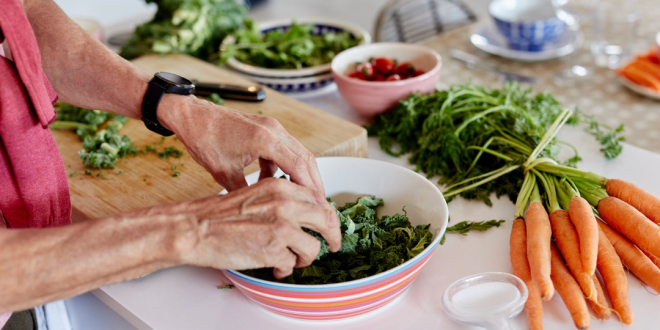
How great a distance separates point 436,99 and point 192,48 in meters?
0.98

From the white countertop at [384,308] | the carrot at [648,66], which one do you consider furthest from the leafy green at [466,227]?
the carrot at [648,66]

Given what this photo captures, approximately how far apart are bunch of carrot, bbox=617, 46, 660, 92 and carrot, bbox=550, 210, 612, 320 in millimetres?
978

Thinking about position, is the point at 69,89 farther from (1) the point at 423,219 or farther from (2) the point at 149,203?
(1) the point at 423,219

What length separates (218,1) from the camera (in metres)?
2.24

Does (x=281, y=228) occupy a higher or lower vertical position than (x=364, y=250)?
higher

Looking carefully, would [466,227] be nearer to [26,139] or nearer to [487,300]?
[487,300]

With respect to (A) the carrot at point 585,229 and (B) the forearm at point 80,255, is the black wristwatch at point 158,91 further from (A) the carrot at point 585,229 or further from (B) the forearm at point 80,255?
(A) the carrot at point 585,229

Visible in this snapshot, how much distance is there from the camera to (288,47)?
204 centimetres

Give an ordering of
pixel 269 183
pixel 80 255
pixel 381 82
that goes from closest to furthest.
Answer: pixel 80 255, pixel 269 183, pixel 381 82

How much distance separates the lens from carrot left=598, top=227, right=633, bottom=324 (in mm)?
973

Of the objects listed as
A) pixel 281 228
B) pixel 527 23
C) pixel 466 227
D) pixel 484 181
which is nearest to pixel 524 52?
pixel 527 23

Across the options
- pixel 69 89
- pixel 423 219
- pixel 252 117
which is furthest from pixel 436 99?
pixel 69 89

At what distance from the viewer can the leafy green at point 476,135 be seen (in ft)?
4.50

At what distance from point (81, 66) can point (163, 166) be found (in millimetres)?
318
